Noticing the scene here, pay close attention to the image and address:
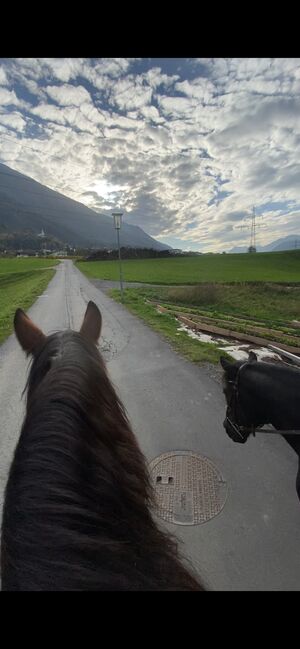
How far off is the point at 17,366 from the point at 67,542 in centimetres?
742

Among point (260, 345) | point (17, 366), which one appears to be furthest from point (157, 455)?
point (260, 345)

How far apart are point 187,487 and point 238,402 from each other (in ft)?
3.91

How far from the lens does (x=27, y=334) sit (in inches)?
88.5

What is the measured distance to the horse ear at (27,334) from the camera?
222 cm

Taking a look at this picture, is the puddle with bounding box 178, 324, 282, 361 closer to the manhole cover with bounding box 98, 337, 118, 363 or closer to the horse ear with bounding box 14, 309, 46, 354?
the manhole cover with bounding box 98, 337, 118, 363

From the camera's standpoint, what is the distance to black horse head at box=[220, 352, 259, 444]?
9.89 ft

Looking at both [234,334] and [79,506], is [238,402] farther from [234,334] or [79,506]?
[234,334]

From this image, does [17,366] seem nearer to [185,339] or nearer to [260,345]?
[185,339]

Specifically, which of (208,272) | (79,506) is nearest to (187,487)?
(79,506)

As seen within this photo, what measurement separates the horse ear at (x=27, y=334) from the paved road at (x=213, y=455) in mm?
1439

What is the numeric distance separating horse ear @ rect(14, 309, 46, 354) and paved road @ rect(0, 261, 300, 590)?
1.44 meters

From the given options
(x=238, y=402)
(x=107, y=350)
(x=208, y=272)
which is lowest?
(x=107, y=350)
